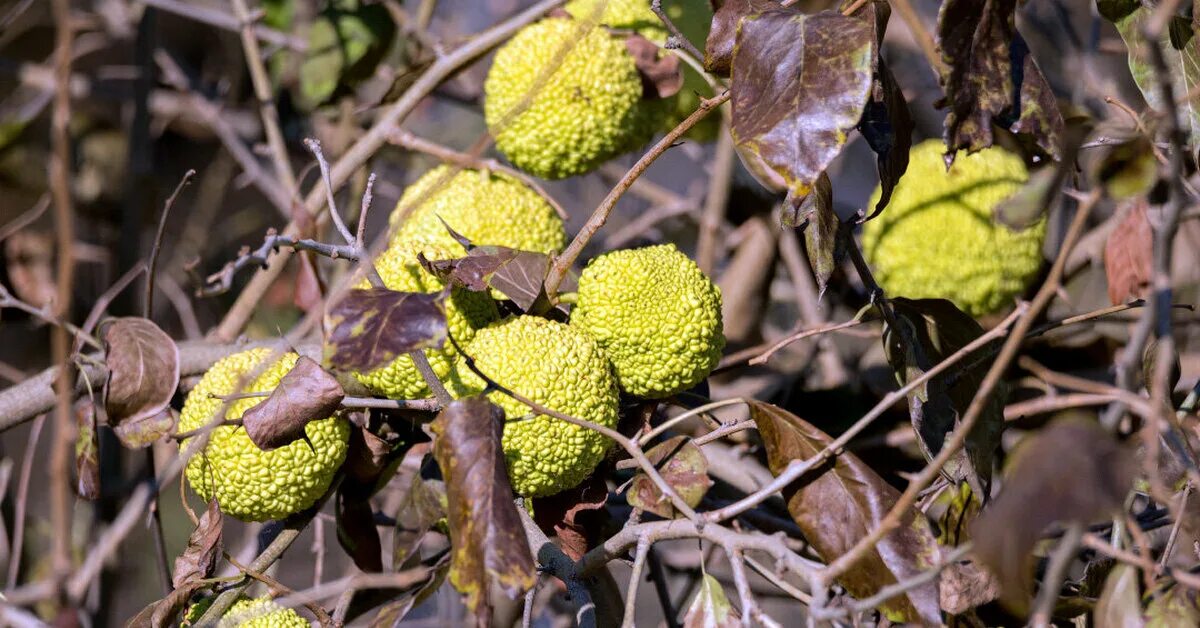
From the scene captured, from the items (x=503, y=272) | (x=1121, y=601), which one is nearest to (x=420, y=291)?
(x=503, y=272)

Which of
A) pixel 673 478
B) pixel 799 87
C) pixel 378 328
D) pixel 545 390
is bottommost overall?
pixel 673 478

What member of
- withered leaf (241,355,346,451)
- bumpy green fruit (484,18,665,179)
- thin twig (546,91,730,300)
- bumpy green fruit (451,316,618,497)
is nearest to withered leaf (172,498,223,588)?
withered leaf (241,355,346,451)

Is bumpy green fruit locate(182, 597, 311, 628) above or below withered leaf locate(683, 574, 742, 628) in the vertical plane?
below

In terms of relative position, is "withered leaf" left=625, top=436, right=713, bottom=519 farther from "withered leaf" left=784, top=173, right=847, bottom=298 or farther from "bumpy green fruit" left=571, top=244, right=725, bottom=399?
"withered leaf" left=784, top=173, right=847, bottom=298

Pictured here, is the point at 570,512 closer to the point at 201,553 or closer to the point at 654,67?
the point at 201,553

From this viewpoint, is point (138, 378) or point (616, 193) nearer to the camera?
point (616, 193)

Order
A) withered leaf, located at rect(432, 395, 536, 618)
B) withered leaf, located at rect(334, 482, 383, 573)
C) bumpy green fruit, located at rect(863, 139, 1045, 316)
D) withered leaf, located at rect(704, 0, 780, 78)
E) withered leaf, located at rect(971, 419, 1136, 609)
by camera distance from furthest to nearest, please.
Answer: bumpy green fruit, located at rect(863, 139, 1045, 316)
withered leaf, located at rect(334, 482, 383, 573)
withered leaf, located at rect(704, 0, 780, 78)
withered leaf, located at rect(432, 395, 536, 618)
withered leaf, located at rect(971, 419, 1136, 609)
